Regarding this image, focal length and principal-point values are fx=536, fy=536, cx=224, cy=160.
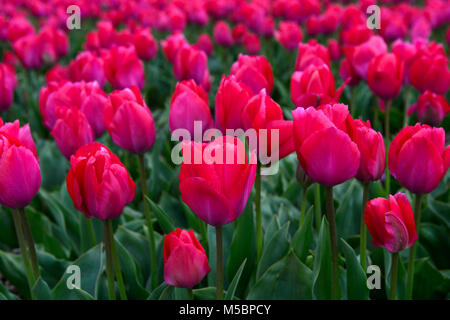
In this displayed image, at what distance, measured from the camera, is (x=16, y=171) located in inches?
46.8

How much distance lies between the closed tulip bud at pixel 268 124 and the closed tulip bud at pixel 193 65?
0.91 m

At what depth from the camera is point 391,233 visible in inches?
43.3

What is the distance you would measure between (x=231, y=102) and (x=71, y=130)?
0.52 m

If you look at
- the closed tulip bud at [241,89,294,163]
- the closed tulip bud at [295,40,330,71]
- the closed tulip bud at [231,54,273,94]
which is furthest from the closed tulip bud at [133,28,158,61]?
the closed tulip bud at [241,89,294,163]

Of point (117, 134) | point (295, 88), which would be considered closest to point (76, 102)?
point (117, 134)

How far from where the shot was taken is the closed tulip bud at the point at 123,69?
2072 millimetres

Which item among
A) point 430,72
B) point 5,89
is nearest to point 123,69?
point 5,89

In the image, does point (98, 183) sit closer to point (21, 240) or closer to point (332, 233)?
point (21, 240)

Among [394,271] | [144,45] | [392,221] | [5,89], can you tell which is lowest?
[394,271]

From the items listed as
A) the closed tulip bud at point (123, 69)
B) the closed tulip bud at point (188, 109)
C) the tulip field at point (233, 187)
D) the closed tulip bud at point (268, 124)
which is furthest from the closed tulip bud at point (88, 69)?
the closed tulip bud at point (268, 124)

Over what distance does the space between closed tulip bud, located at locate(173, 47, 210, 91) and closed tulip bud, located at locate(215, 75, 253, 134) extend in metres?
0.83

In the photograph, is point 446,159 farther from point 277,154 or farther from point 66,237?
point 66,237

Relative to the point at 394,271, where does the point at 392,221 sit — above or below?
above
